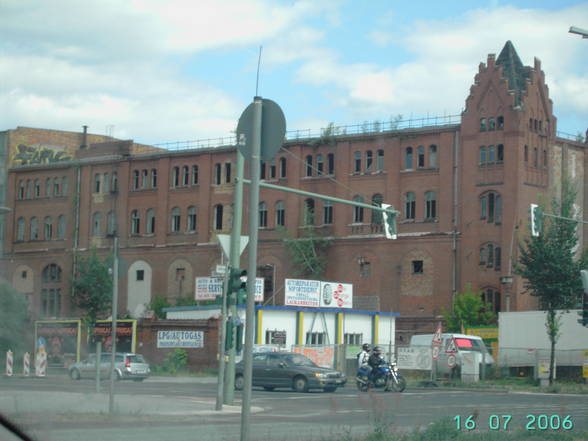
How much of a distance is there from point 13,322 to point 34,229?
34001mm

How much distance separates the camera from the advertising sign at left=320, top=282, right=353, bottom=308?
54.2 metres

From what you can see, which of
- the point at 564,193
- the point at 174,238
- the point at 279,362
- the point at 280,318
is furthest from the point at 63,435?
the point at 174,238

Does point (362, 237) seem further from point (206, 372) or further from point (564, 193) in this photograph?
point (564, 193)

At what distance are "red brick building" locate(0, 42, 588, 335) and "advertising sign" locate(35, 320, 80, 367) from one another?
17.3 metres

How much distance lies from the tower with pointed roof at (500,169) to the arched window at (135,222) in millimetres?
28681

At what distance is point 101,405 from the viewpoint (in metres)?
21.6

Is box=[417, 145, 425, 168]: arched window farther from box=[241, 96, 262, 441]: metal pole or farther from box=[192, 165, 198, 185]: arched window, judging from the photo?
box=[241, 96, 262, 441]: metal pole

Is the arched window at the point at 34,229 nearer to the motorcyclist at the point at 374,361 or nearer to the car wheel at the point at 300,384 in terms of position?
the car wheel at the point at 300,384

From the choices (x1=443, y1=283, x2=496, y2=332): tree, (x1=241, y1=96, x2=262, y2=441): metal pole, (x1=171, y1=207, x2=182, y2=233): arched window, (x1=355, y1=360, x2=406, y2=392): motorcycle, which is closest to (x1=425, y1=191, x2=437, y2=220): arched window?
(x1=443, y1=283, x2=496, y2=332): tree

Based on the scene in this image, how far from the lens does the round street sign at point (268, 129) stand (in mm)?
11602

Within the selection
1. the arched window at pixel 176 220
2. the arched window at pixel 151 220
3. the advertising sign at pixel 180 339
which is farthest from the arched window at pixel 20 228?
the advertising sign at pixel 180 339

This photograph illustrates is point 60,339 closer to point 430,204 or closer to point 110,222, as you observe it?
point 110,222

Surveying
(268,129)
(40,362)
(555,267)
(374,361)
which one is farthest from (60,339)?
(268,129)

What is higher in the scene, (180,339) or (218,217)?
(218,217)
